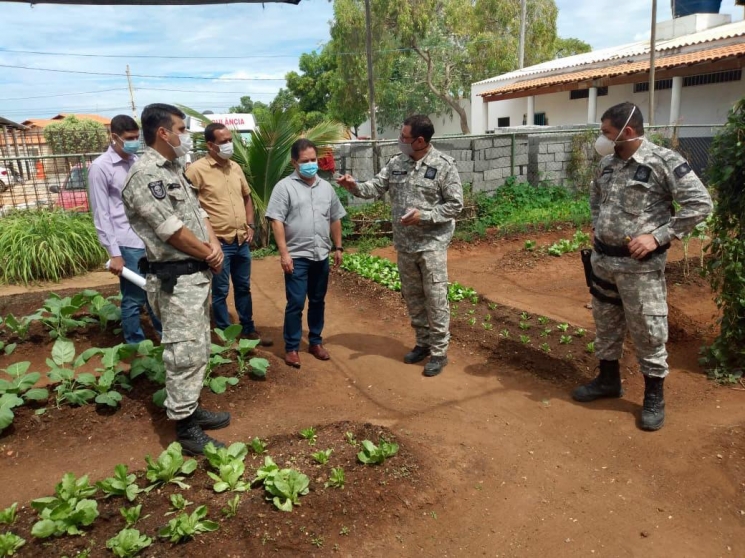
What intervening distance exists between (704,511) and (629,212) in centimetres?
173

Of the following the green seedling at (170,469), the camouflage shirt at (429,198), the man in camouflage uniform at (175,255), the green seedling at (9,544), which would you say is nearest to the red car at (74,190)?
the camouflage shirt at (429,198)

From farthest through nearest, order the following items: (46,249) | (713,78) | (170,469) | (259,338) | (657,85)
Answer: (657,85)
(713,78)
(46,249)
(259,338)
(170,469)

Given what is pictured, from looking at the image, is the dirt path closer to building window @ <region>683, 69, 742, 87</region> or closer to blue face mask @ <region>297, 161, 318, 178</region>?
blue face mask @ <region>297, 161, 318, 178</region>

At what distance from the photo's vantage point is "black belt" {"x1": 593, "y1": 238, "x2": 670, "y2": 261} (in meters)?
3.45

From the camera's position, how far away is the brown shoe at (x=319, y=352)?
4801mm

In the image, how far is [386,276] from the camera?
6.97m

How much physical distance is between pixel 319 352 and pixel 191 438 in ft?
5.55

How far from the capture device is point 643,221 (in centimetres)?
348

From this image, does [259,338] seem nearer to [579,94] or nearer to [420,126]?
[420,126]

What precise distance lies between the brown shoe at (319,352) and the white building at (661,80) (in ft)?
42.8

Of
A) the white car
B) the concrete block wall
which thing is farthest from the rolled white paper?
the concrete block wall

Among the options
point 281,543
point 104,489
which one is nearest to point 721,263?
point 281,543

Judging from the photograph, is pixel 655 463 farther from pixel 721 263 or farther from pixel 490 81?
pixel 490 81

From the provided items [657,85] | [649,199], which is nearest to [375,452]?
[649,199]
